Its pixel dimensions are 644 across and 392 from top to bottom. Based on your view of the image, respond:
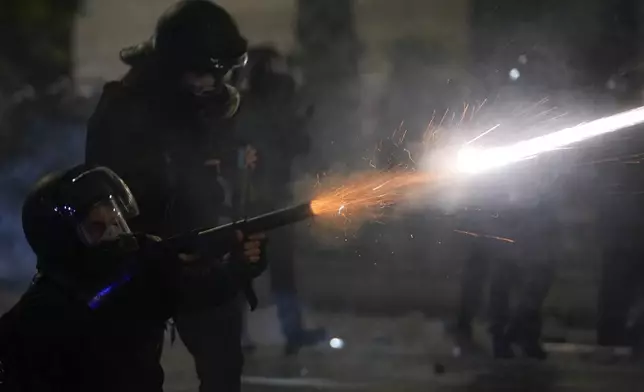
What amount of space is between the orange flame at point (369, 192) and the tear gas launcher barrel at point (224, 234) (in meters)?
0.11

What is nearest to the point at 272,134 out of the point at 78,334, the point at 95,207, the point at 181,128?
the point at 181,128

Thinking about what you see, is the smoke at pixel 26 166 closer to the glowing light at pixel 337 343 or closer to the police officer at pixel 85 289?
the police officer at pixel 85 289

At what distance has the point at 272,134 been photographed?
4.13ft

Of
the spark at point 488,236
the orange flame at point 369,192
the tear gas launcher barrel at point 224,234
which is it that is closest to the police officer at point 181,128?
the tear gas launcher barrel at point 224,234

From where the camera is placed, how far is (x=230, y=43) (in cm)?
121

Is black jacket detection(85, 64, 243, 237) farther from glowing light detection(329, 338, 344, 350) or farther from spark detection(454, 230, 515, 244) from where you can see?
spark detection(454, 230, 515, 244)

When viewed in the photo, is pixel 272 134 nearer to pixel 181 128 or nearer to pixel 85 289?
pixel 181 128

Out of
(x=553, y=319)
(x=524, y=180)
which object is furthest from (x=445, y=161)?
(x=553, y=319)

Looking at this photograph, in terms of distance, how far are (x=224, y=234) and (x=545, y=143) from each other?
2.02 ft

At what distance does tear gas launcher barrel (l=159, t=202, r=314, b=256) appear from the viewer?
3.55 feet

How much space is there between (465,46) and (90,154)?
2.50 feet

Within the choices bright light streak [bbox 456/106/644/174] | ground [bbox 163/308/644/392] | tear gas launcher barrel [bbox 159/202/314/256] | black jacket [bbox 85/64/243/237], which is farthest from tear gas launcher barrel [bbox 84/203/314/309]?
bright light streak [bbox 456/106/644/174]

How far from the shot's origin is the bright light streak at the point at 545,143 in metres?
1.20

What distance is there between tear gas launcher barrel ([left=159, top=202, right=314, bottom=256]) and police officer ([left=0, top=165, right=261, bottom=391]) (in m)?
0.02
